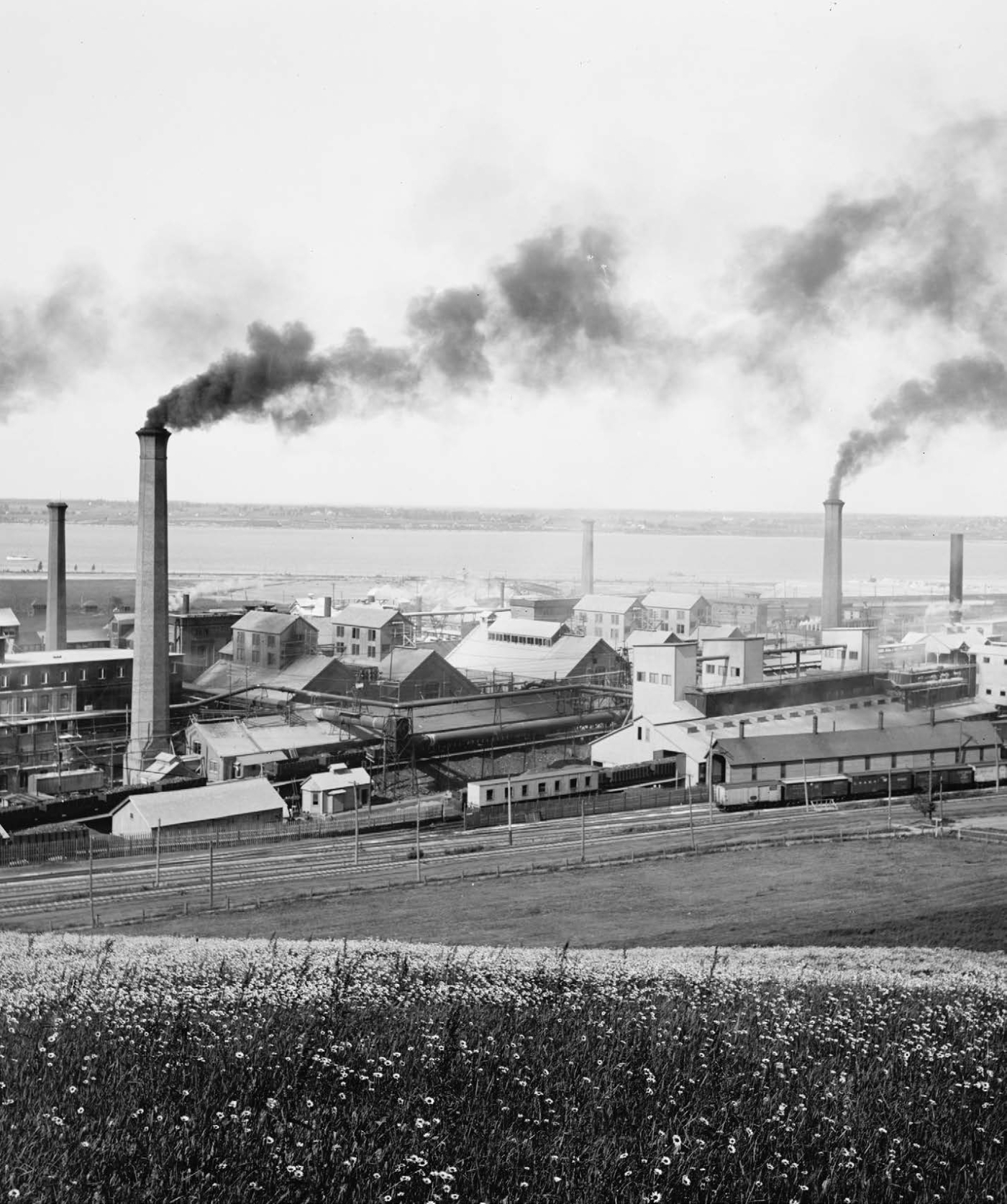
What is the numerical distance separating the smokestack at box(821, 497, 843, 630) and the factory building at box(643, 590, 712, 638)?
167 inches

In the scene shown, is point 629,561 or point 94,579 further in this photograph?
point 629,561

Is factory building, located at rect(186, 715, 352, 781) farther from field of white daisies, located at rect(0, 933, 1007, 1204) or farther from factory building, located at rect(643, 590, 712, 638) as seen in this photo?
factory building, located at rect(643, 590, 712, 638)

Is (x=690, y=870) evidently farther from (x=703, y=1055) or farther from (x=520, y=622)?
(x=520, y=622)

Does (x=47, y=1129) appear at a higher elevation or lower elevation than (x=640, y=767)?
higher

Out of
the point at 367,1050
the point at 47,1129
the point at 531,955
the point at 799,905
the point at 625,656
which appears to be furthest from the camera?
the point at 625,656

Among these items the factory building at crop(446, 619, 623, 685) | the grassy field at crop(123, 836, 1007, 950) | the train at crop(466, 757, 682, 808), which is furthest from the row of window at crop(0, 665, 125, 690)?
the grassy field at crop(123, 836, 1007, 950)

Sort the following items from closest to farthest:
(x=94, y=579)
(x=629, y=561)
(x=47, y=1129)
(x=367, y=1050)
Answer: (x=47, y=1129), (x=367, y=1050), (x=94, y=579), (x=629, y=561)

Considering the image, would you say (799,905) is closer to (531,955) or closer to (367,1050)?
(531,955)

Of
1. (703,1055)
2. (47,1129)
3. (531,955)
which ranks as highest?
(47,1129)

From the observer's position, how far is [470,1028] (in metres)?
4.57

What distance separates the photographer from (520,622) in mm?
31359

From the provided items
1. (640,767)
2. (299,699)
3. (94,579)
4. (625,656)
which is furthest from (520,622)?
(94,579)

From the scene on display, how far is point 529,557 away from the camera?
298ft

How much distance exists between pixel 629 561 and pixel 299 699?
65.7m
